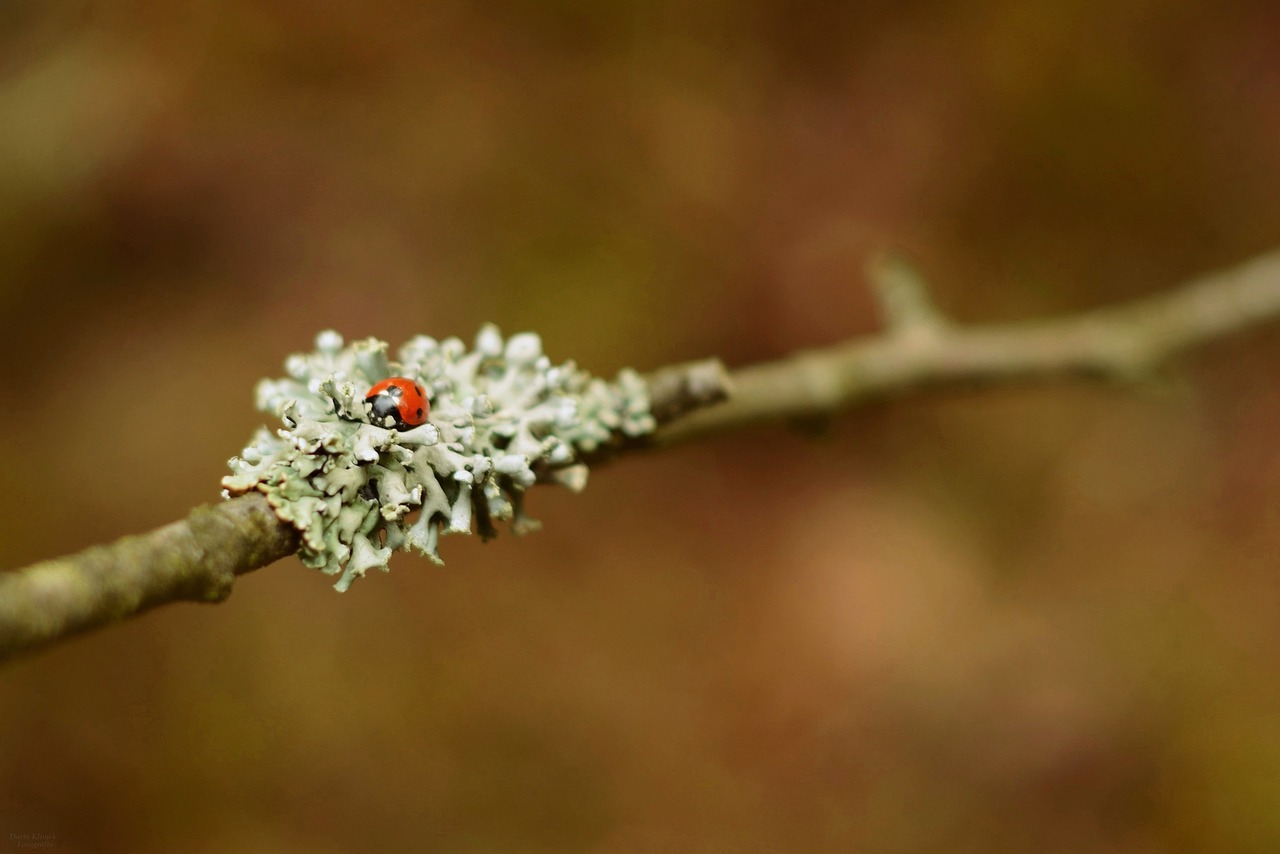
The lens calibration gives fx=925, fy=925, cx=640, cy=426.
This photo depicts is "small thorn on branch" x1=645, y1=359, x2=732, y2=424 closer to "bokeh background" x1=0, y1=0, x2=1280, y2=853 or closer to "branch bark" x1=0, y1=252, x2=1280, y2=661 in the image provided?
"branch bark" x1=0, y1=252, x2=1280, y2=661

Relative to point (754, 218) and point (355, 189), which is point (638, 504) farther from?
point (355, 189)

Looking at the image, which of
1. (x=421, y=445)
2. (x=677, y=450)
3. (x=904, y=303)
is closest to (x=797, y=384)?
(x=904, y=303)

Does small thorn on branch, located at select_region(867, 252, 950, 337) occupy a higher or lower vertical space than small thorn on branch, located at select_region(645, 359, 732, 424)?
higher

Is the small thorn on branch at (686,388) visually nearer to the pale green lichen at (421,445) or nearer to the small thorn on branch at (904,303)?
the pale green lichen at (421,445)

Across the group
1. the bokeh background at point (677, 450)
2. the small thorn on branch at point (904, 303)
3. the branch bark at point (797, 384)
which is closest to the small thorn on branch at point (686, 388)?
the branch bark at point (797, 384)

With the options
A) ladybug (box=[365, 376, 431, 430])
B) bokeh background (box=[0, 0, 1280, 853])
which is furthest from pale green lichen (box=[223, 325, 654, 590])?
bokeh background (box=[0, 0, 1280, 853])

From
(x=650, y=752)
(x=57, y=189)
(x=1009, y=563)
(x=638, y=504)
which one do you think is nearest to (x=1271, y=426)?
(x=1009, y=563)
